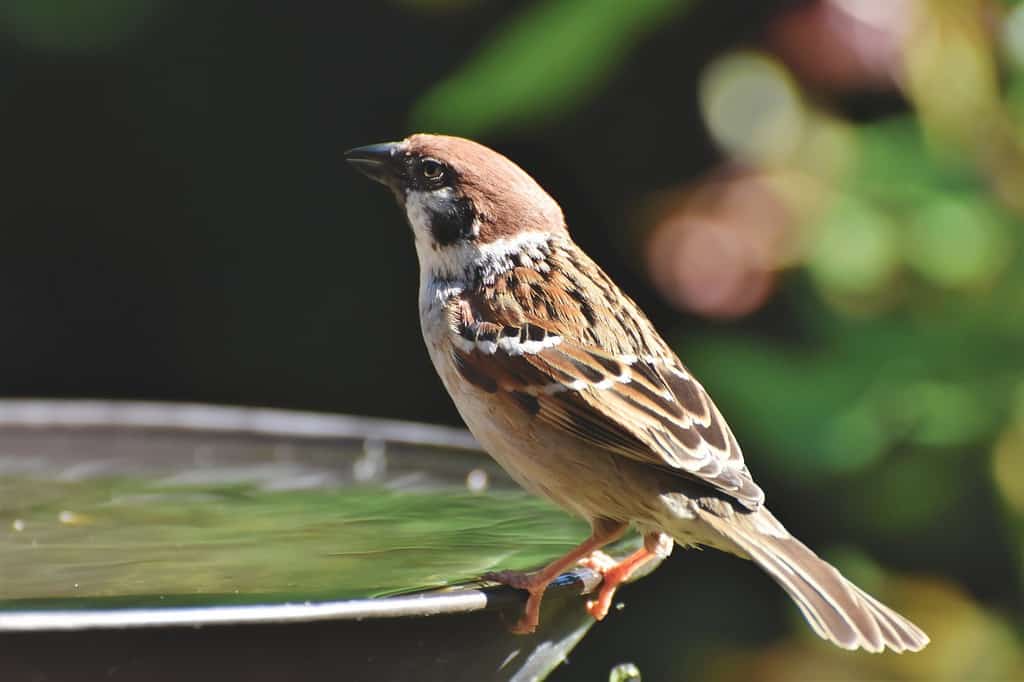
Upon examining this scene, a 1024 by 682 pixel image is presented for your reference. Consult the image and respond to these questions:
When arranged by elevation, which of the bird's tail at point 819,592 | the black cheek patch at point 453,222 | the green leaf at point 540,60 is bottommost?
the bird's tail at point 819,592

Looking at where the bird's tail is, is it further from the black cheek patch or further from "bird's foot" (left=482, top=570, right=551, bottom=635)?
the black cheek patch

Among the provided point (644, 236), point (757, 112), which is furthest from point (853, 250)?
point (644, 236)

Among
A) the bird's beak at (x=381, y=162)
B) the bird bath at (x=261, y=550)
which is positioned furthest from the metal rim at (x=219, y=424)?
the bird's beak at (x=381, y=162)

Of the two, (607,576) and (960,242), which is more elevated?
(960,242)

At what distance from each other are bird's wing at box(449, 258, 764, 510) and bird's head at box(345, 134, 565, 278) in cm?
15

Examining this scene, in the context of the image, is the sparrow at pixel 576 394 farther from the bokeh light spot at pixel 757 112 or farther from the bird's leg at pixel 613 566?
the bokeh light spot at pixel 757 112

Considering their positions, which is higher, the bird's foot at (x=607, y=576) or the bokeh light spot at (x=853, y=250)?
the bokeh light spot at (x=853, y=250)

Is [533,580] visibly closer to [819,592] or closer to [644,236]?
[819,592]

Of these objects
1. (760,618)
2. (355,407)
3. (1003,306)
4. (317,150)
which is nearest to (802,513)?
(760,618)

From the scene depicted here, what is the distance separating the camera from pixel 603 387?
221cm

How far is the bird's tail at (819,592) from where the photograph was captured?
6.34ft

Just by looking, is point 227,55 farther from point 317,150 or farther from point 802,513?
point 802,513

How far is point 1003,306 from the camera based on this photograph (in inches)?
107

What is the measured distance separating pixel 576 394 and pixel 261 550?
0.51m
